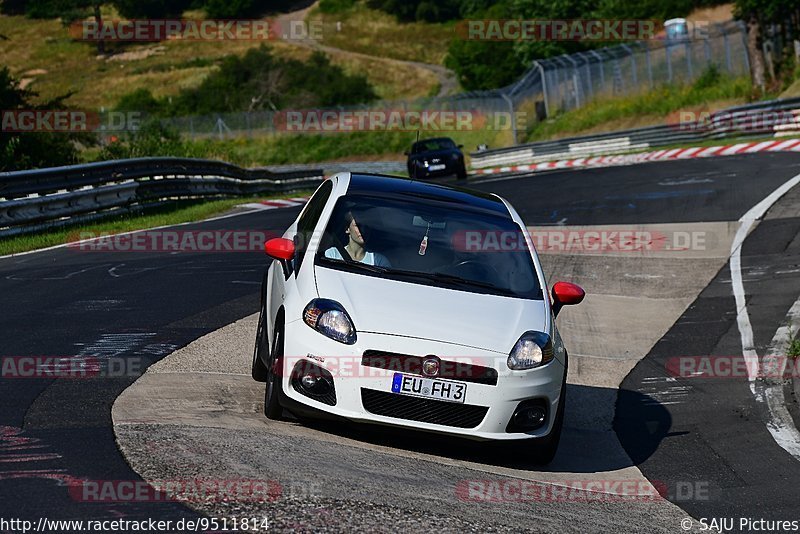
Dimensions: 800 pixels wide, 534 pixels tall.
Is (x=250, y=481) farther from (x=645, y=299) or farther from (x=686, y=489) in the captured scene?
(x=645, y=299)

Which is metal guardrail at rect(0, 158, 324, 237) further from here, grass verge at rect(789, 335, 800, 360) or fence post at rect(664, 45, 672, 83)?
fence post at rect(664, 45, 672, 83)

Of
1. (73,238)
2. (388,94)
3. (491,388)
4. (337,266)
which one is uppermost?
(337,266)

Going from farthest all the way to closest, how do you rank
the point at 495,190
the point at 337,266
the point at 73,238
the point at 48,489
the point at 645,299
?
the point at 495,190 → the point at 73,238 → the point at 645,299 → the point at 337,266 → the point at 48,489

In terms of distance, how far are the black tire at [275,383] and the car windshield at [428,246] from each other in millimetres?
651

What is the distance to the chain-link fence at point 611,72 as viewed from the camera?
157 ft

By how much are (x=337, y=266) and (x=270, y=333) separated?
2.28ft

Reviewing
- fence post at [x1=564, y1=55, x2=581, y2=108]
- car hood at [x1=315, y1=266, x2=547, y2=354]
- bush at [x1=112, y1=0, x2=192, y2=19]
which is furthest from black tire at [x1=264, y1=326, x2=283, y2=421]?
bush at [x1=112, y1=0, x2=192, y2=19]

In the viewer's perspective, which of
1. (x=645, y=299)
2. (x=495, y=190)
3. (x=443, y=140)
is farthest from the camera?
(x=443, y=140)

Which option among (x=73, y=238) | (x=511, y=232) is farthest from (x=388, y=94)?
(x=511, y=232)

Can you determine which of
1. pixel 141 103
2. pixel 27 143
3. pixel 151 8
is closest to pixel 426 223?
pixel 27 143

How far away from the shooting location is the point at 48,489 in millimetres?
5398

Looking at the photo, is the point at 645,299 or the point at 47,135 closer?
the point at 645,299

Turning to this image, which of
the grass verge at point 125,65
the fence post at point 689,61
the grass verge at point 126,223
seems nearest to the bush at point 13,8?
the grass verge at point 125,65

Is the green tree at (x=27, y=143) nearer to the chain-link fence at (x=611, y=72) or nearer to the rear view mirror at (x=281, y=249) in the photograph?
the rear view mirror at (x=281, y=249)
